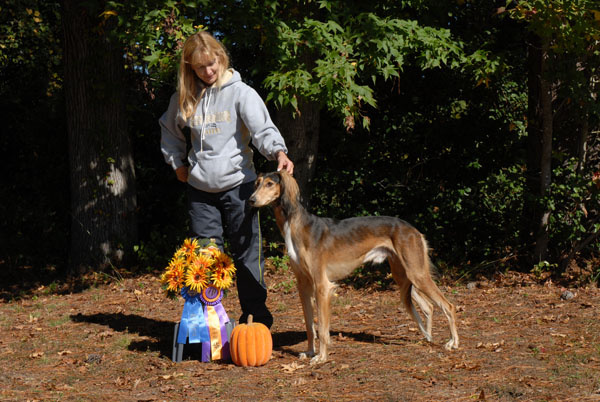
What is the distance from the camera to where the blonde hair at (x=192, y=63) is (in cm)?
491

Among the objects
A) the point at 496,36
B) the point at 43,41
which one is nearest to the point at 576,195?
the point at 496,36

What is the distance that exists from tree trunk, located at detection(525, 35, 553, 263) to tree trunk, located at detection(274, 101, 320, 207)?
9.37 feet

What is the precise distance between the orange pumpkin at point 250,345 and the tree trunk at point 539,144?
4463mm

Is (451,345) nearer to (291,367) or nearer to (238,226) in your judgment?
(291,367)

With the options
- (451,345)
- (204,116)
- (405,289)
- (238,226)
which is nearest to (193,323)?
(238,226)

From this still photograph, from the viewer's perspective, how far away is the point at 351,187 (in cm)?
946

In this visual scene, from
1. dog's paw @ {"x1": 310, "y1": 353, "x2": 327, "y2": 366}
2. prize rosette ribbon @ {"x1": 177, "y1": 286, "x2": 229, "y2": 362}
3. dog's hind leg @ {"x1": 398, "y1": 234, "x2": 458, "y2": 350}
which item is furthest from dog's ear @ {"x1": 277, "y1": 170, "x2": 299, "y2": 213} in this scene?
dog's paw @ {"x1": 310, "y1": 353, "x2": 327, "y2": 366}

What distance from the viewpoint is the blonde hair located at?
4.91m

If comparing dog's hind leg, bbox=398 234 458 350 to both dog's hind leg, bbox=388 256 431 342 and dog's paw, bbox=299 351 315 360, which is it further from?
dog's paw, bbox=299 351 315 360

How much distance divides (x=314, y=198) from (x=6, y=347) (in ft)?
16.3

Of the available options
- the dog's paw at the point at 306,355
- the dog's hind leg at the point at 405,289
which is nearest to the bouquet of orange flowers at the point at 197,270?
the dog's paw at the point at 306,355

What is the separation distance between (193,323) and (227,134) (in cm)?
153

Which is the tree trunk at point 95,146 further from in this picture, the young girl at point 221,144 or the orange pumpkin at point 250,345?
the orange pumpkin at point 250,345

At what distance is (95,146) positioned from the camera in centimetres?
883
